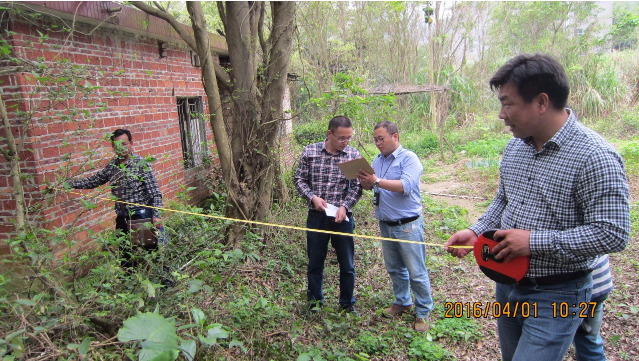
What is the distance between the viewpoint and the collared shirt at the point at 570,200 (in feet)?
5.13

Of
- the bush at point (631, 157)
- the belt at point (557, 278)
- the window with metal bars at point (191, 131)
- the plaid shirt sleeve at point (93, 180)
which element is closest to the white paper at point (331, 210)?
the belt at point (557, 278)

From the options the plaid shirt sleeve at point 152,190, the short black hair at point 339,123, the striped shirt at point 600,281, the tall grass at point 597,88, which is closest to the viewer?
the striped shirt at point 600,281

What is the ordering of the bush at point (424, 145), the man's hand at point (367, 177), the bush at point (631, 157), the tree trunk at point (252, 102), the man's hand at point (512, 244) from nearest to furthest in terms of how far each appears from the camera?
the man's hand at point (512, 244) → the man's hand at point (367, 177) → the tree trunk at point (252, 102) → the bush at point (631, 157) → the bush at point (424, 145)

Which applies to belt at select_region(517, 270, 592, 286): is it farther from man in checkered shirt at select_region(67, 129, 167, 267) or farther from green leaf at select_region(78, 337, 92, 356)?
man in checkered shirt at select_region(67, 129, 167, 267)

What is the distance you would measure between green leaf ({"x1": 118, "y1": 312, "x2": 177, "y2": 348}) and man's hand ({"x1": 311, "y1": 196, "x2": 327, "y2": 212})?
199 cm

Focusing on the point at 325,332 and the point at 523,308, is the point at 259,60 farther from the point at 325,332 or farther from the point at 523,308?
the point at 523,308

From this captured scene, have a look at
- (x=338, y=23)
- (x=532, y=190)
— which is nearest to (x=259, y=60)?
(x=532, y=190)

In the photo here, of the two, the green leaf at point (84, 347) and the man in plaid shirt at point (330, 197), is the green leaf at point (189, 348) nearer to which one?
the green leaf at point (84, 347)

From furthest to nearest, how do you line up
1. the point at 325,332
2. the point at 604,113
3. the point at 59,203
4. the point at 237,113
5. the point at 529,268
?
the point at 604,113 < the point at 237,113 < the point at 59,203 < the point at 325,332 < the point at 529,268

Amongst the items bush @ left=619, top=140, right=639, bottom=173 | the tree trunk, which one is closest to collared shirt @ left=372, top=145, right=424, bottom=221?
the tree trunk

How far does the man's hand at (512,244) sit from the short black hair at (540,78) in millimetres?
601

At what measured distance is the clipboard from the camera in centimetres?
335

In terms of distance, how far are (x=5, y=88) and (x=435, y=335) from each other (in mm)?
4670

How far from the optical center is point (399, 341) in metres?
3.44
